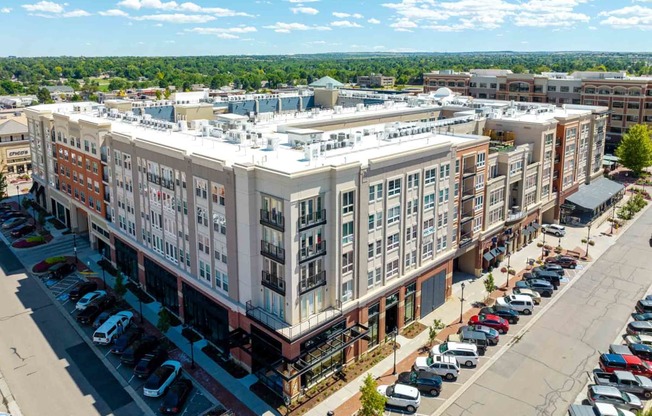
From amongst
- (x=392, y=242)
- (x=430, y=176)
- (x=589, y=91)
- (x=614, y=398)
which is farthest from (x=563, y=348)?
(x=589, y=91)

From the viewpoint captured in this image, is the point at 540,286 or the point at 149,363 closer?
the point at 149,363

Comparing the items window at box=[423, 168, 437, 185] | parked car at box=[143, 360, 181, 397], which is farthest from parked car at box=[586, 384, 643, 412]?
parked car at box=[143, 360, 181, 397]

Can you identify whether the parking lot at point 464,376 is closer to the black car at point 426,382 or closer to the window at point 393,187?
the black car at point 426,382

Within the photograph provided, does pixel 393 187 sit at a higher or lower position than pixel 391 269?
higher

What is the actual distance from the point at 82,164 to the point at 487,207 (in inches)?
2008

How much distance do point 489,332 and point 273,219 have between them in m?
23.9

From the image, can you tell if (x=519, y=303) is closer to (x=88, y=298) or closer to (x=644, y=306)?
(x=644, y=306)

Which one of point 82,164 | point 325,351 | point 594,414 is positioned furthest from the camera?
point 82,164

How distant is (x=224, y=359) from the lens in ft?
154

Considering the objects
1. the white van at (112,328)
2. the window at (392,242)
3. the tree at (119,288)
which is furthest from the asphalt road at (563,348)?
the tree at (119,288)

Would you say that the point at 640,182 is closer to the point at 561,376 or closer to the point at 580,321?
the point at 580,321

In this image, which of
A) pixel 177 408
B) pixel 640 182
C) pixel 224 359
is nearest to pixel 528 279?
pixel 224 359

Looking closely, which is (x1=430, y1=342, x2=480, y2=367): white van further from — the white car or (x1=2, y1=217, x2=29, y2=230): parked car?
(x1=2, y1=217, x2=29, y2=230): parked car

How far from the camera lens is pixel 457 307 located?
56.8 m
